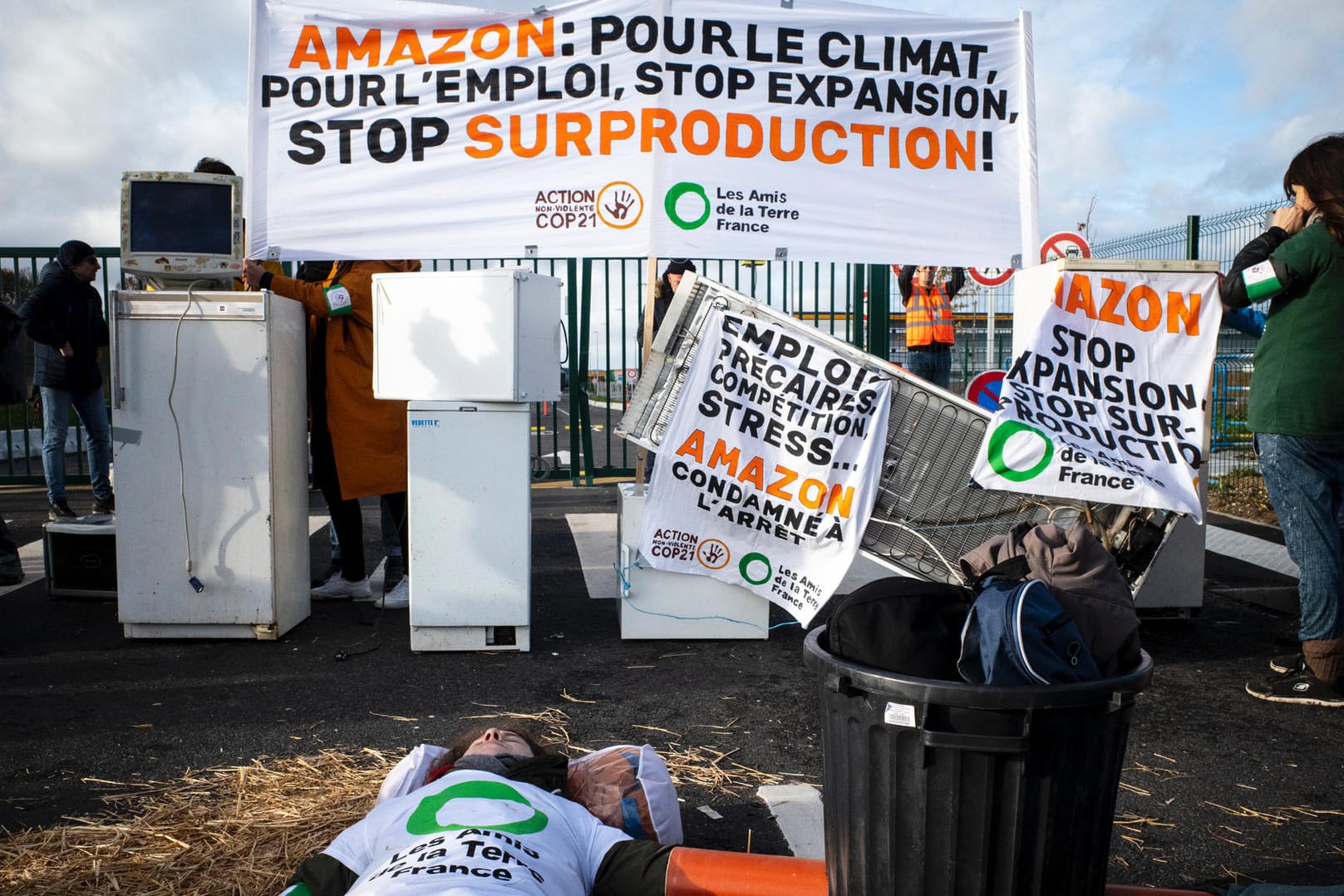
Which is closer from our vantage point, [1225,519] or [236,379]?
[236,379]

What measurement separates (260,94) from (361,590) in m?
2.80

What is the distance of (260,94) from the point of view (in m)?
5.57

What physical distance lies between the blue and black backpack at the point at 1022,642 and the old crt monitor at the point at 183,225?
4.29 m

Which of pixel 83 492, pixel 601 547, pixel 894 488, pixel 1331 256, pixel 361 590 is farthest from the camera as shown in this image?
pixel 83 492

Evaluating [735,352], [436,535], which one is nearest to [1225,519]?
[735,352]

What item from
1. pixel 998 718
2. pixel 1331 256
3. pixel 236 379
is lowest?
pixel 998 718

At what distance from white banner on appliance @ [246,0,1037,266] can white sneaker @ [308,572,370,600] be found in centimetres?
195

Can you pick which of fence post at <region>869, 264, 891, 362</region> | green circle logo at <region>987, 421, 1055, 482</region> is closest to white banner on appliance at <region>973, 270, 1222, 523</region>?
green circle logo at <region>987, 421, 1055, 482</region>

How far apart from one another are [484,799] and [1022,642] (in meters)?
1.29

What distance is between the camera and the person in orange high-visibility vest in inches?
398

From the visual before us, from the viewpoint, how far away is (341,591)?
6133mm

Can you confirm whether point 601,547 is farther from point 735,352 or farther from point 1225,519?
point 1225,519

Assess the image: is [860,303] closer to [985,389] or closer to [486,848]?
[985,389]

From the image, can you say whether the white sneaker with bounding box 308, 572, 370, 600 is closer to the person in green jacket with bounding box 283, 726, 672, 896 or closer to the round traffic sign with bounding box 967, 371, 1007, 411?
the person in green jacket with bounding box 283, 726, 672, 896
